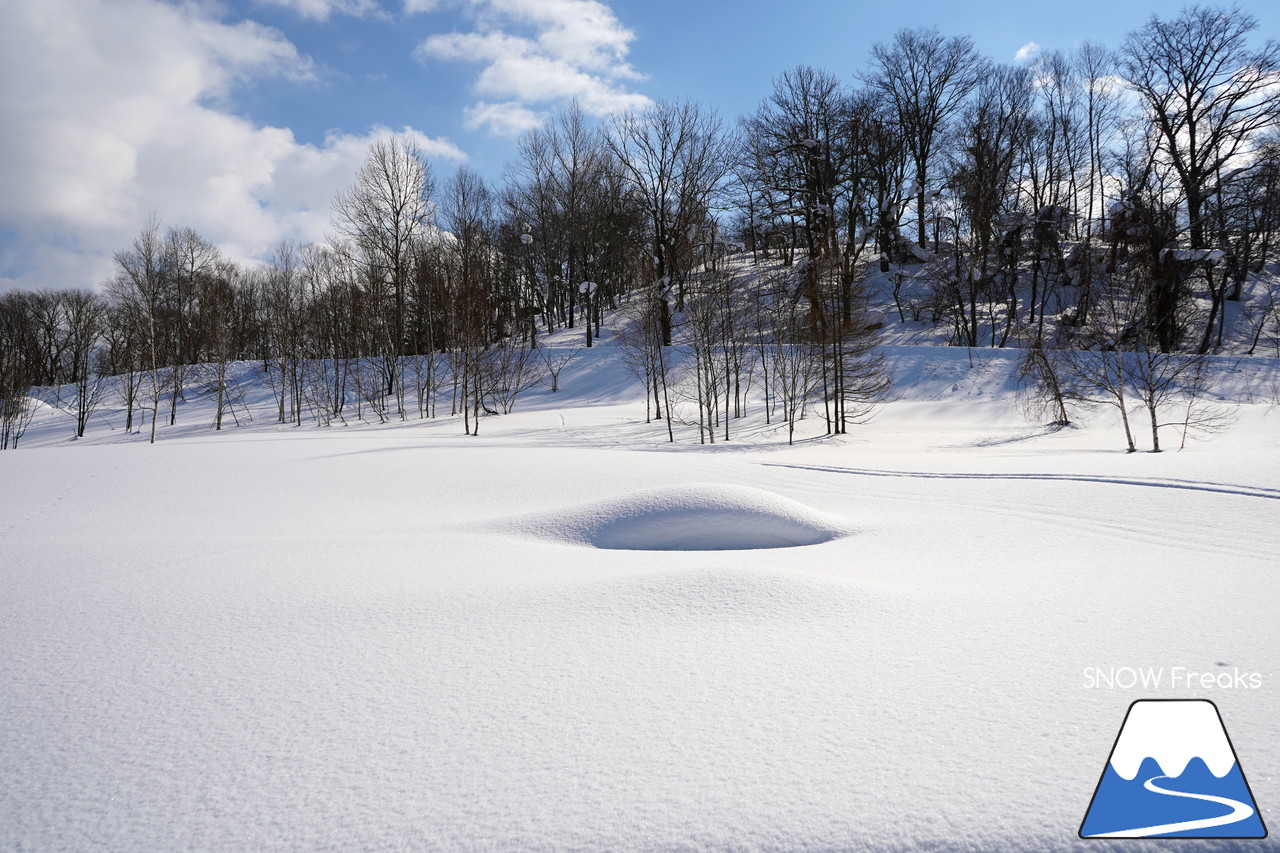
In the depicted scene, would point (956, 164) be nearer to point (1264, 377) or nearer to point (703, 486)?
point (1264, 377)

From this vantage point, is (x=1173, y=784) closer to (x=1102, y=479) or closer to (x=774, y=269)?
(x=1102, y=479)

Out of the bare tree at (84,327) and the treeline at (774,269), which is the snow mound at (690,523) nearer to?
the treeline at (774,269)

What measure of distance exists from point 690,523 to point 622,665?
11.2 ft

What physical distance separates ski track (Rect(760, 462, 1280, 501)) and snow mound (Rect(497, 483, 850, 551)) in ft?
12.6

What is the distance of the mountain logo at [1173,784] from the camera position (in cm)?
189

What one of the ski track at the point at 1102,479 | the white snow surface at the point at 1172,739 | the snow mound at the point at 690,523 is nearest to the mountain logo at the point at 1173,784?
the white snow surface at the point at 1172,739

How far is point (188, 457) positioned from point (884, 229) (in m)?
37.5

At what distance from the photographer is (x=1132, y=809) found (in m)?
1.95

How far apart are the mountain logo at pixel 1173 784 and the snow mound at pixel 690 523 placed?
11.9 feet

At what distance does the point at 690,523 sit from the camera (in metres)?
6.35

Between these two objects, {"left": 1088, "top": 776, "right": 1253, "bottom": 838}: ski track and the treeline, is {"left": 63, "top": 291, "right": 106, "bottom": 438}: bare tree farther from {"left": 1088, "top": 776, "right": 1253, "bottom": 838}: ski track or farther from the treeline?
{"left": 1088, "top": 776, "right": 1253, "bottom": 838}: ski track

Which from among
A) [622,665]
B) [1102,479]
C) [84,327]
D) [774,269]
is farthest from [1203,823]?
[84,327]

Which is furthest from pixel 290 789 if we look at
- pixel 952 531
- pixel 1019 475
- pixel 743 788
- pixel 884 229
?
pixel 884 229

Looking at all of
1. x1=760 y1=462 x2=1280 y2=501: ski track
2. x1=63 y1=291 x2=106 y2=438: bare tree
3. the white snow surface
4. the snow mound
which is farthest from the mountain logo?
x1=63 y1=291 x2=106 y2=438: bare tree
